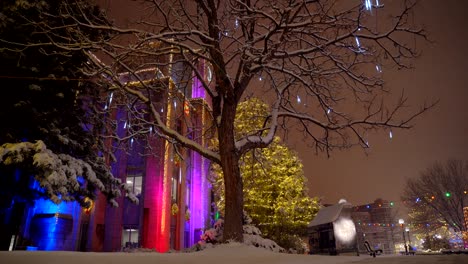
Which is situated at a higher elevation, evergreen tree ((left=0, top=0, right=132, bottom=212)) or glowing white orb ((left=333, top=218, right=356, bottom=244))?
evergreen tree ((left=0, top=0, right=132, bottom=212))

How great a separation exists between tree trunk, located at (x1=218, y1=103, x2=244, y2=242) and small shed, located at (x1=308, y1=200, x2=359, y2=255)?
4.90 meters

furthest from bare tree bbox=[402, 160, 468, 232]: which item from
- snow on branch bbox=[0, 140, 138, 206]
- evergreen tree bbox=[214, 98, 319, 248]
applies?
snow on branch bbox=[0, 140, 138, 206]

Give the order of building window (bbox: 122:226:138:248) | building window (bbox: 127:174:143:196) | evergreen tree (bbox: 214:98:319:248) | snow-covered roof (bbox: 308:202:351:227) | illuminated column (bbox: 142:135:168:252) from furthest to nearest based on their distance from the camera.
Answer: building window (bbox: 127:174:143:196), building window (bbox: 122:226:138:248), illuminated column (bbox: 142:135:168:252), evergreen tree (bbox: 214:98:319:248), snow-covered roof (bbox: 308:202:351:227)

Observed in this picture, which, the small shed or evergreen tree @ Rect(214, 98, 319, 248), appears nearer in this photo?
the small shed

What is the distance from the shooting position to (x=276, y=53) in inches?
400

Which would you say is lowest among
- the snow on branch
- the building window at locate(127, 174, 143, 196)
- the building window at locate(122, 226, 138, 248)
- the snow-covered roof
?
the building window at locate(122, 226, 138, 248)

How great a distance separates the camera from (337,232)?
1233 cm

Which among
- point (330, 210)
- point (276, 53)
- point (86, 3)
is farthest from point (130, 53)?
point (330, 210)

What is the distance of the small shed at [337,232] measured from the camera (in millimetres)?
12273

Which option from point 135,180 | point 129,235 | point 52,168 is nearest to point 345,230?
point 52,168

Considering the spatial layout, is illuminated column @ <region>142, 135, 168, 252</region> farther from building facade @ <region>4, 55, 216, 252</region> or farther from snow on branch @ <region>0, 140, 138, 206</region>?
snow on branch @ <region>0, 140, 138, 206</region>

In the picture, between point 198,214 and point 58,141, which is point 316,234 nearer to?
point 58,141

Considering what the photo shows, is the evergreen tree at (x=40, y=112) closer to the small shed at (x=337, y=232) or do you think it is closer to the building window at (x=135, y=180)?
the small shed at (x=337, y=232)

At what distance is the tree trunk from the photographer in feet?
30.0
